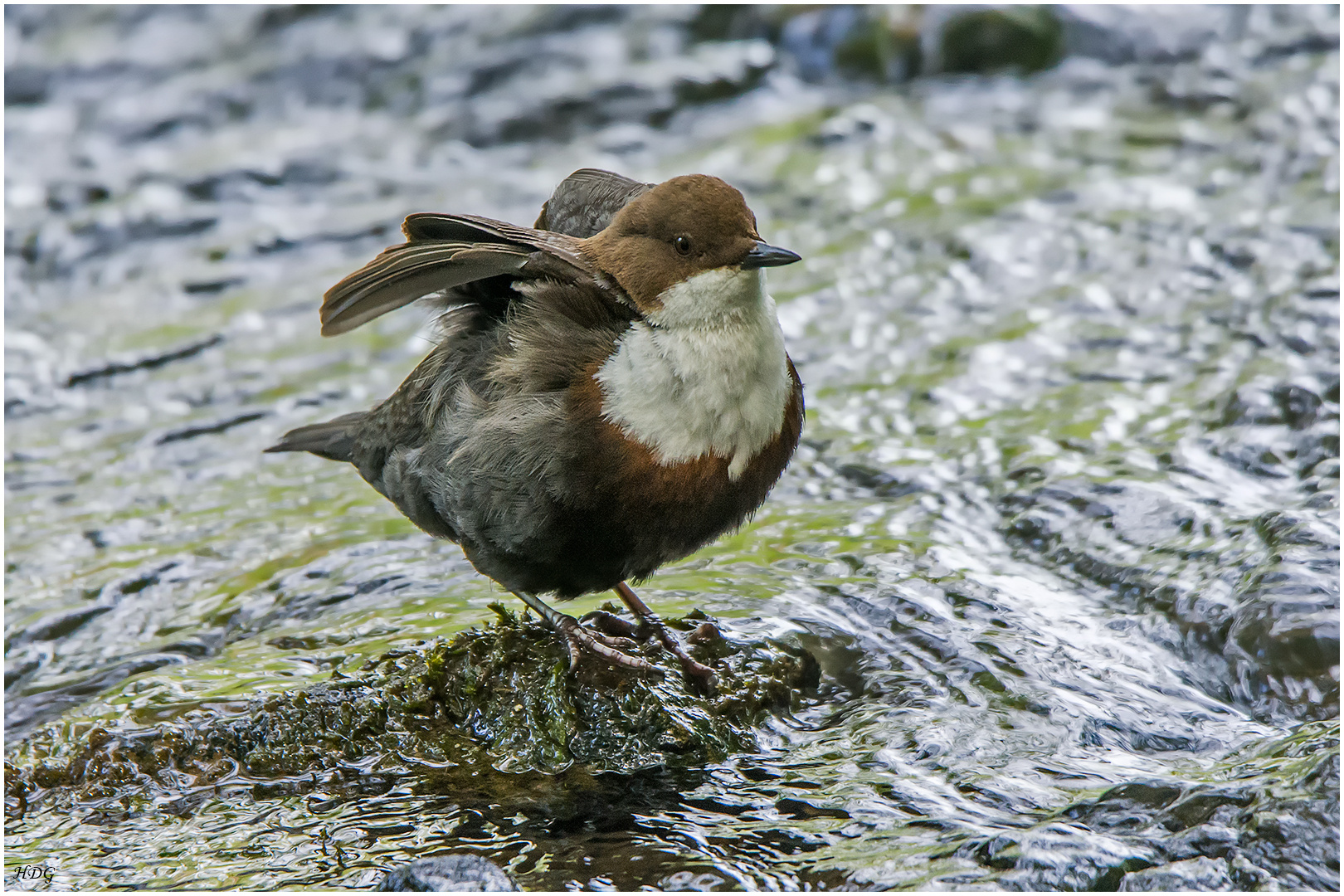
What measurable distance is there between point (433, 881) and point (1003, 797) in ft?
4.20

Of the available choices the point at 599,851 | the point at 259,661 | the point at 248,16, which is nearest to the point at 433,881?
the point at 599,851

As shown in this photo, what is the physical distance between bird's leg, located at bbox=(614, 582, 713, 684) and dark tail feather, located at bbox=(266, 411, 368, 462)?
0.96 m

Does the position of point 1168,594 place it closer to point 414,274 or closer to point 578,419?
point 578,419

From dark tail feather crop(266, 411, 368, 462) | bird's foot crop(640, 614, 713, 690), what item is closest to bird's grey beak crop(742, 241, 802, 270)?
bird's foot crop(640, 614, 713, 690)

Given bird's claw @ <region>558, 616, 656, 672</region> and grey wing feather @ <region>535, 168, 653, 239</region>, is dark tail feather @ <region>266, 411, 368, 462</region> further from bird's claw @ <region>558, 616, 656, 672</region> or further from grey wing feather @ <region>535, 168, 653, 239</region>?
bird's claw @ <region>558, 616, 656, 672</region>

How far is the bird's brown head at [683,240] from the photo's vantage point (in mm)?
3303

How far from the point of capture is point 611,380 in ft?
10.8

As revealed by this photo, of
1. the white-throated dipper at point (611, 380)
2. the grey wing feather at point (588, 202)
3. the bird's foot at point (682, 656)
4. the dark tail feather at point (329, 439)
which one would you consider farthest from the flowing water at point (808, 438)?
the grey wing feather at point (588, 202)

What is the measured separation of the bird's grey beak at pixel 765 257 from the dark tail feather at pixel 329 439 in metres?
1.42

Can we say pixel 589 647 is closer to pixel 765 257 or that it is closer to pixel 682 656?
pixel 682 656

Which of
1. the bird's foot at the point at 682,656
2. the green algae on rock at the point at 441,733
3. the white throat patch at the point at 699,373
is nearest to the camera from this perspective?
the white throat patch at the point at 699,373

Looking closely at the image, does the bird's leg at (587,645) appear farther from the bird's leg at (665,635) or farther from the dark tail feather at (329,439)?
the dark tail feather at (329,439)

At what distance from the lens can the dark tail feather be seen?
4.20 metres

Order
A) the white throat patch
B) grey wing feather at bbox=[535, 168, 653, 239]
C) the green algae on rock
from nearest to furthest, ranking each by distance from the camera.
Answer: the white throat patch, the green algae on rock, grey wing feather at bbox=[535, 168, 653, 239]
